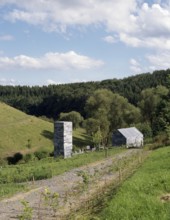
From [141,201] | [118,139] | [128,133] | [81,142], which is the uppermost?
[128,133]

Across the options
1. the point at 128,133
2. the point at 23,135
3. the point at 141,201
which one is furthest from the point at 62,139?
the point at 141,201

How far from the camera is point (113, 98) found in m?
106

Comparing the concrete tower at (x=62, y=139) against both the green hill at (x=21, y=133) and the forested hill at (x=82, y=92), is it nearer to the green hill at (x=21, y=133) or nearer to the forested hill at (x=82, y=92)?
the green hill at (x=21, y=133)

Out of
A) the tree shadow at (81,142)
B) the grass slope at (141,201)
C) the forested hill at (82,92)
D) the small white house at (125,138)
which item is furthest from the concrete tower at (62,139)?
the forested hill at (82,92)

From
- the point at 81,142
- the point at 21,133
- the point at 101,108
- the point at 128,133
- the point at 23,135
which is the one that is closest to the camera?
the point at 128,133

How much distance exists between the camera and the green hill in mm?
84200

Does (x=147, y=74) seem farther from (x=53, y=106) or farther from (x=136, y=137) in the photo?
(x=136, y=137)

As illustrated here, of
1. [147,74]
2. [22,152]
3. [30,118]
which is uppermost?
[147,74]

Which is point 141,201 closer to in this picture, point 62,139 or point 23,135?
point 62,139

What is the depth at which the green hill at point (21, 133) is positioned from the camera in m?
84.2

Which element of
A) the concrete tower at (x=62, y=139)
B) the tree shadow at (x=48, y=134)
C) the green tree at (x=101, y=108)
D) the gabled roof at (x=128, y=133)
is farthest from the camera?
the green tree at (x=101, y=108)

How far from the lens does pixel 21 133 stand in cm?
9362

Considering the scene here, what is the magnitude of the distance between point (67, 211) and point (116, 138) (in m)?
60.0

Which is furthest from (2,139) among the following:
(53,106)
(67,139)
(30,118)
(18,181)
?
(53,106)
